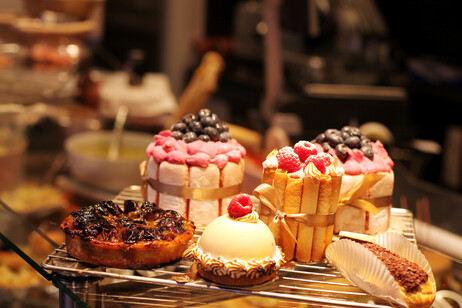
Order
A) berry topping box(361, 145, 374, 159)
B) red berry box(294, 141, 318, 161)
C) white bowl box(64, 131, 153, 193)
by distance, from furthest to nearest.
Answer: white bowl box(64, 131, 153, 193)
berry topping box(361, 145, 374, 159)
red berry box(294, 141, 318, 161)

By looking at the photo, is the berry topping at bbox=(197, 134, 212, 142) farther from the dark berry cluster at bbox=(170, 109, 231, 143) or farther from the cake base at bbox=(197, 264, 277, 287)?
the cake base at bbox=(197, 264, 277, 287)

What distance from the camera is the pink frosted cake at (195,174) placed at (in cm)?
146

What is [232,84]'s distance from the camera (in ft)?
19.3

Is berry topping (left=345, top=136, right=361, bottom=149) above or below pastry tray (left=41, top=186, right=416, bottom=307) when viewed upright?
above

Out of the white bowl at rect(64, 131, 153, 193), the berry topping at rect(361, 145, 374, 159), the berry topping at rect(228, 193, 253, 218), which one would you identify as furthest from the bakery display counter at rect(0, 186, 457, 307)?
the white bowl at rect(64, 131, 153, 193)

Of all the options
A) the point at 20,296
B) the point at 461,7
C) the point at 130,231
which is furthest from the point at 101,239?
the point at 461,7

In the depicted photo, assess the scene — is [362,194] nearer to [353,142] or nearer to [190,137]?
[353,142]

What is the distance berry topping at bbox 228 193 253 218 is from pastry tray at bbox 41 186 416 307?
0.48ft

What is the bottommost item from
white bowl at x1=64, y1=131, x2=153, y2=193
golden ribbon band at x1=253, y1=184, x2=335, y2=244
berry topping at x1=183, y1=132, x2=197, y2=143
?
white bowl at x1=64, y1=131, x2=153, y2=193

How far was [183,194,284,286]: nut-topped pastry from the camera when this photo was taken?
44.8 inches

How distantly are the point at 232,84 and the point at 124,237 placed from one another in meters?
4.74

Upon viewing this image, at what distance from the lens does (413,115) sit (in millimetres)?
5406

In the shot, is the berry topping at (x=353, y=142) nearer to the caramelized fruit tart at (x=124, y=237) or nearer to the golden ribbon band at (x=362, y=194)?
the golden ribbon band at (x=362, y=194)

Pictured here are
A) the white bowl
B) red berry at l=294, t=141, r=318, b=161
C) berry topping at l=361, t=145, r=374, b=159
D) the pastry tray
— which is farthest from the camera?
the white bowl
